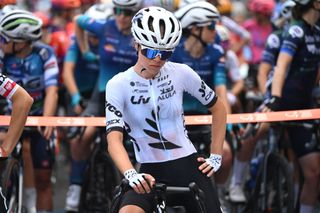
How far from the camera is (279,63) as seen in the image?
926cm

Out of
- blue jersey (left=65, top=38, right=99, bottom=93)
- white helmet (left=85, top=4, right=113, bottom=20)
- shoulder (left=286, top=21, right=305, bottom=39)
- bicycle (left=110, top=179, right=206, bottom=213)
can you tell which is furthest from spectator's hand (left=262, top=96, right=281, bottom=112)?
blue jersey (left=65, top=38, right=99, bottom=93)

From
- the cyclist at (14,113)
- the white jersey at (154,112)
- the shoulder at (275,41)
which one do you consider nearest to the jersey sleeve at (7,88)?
the cyclist at (14,113)

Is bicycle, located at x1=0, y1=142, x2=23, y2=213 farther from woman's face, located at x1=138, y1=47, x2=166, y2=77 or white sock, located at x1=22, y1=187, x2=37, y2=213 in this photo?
woman's face, located at x1=138, y1=47, x2=166, y2=77

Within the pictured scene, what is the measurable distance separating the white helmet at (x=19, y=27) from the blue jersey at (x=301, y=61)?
2.27 metres

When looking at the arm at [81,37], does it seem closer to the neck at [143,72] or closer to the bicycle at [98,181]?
the bicycle at [98,181]

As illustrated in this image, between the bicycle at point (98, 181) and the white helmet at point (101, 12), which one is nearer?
the bicycle at point (98, 181)

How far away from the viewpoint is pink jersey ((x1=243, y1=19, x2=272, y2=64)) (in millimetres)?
15445

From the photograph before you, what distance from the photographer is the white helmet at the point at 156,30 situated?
7.00 meters

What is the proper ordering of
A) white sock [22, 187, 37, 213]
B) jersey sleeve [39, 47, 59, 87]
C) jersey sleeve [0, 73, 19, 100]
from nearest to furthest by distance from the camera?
jersey sleeve [0, 73, 19, 100]
white sock [22, 187, 37, 213]
jersey sleeve [39, 47, 59, 87]

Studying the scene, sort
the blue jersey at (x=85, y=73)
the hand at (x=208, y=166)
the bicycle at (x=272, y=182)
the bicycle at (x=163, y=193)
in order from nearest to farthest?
the bicycle at (x=163, y=193), the hand at (x=208, y=166), the bicycle at (x=272, y=182), the blue jersey at (x=85, y=73)

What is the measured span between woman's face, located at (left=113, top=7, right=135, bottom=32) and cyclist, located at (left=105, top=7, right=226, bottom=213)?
2.90 meters

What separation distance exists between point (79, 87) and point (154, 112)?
4.93 m

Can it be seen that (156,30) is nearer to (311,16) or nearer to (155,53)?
(155,53)

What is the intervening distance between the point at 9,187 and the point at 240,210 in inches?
100
